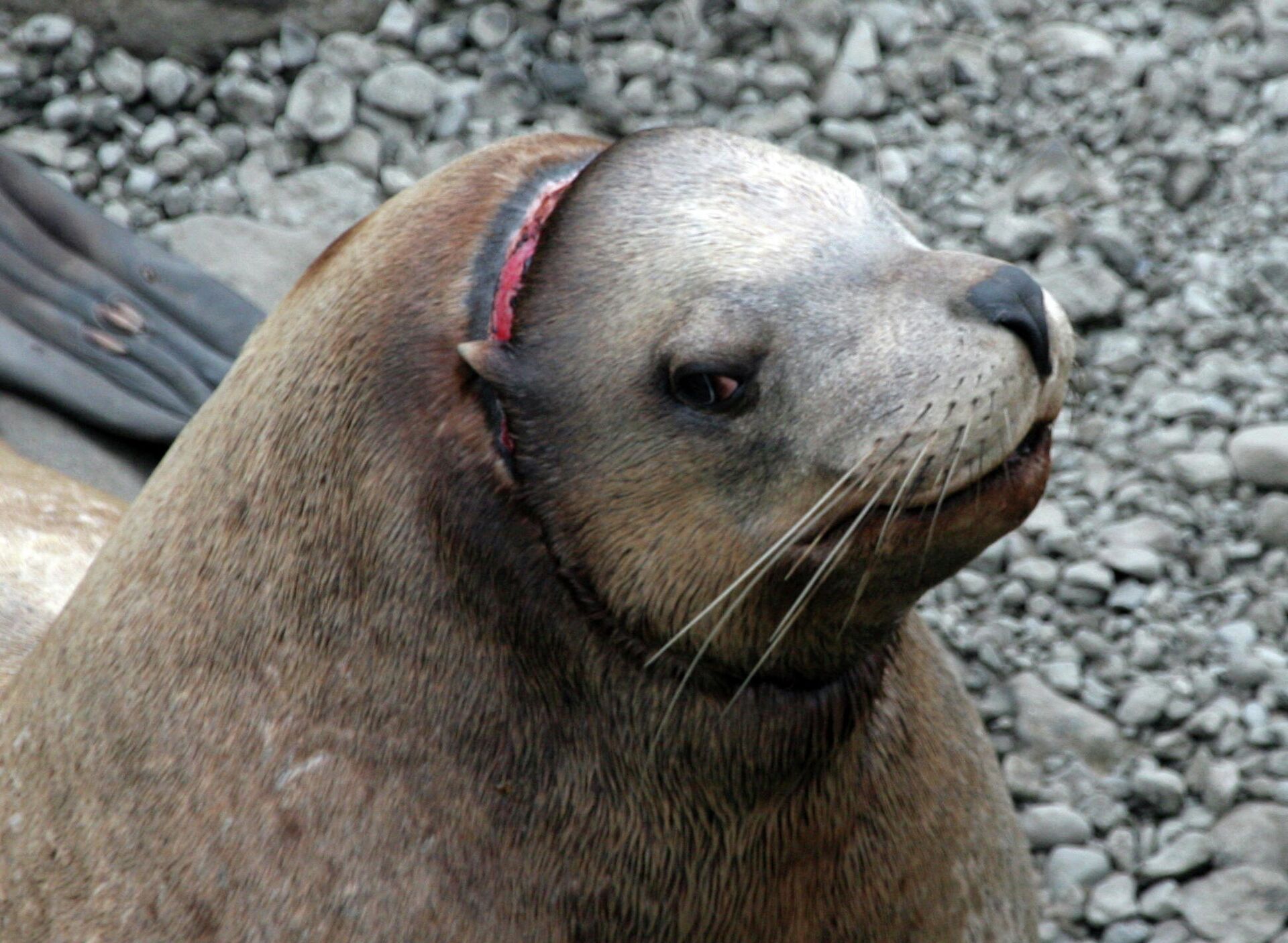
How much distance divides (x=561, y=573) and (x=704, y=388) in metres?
0.29

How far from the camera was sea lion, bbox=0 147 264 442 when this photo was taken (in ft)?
14.0

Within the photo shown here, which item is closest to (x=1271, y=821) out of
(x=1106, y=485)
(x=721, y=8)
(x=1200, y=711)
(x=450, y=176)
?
(x=1200, y=711)

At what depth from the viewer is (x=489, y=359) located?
220 centimetres

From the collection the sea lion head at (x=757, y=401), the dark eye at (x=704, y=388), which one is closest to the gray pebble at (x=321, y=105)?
the sea lion head at (x=757, y=401)

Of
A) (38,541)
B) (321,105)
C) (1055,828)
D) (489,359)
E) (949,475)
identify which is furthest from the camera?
(321,105)

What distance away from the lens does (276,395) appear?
243 cm

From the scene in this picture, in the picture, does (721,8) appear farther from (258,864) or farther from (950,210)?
(258,864)

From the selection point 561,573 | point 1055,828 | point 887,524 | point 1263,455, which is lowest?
point 1055,828

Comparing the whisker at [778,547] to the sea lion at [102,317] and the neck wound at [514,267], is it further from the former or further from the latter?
the sea lion at [102,317]

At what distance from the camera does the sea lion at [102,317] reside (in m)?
4.27

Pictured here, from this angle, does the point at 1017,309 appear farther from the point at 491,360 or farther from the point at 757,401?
the point at 491,360

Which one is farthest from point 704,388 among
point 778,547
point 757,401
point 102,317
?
point 102,317

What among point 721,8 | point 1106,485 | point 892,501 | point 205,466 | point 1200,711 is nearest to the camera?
point 892,501

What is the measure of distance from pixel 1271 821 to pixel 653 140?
7.38 ft
